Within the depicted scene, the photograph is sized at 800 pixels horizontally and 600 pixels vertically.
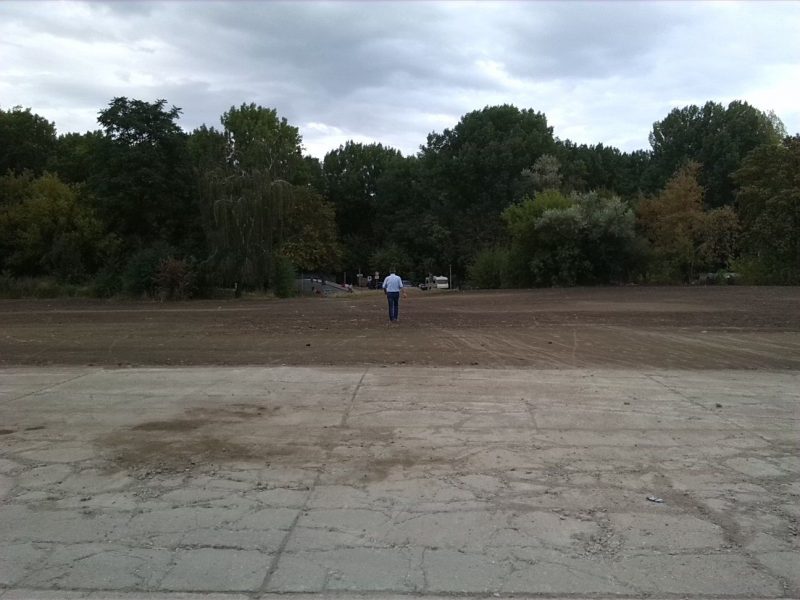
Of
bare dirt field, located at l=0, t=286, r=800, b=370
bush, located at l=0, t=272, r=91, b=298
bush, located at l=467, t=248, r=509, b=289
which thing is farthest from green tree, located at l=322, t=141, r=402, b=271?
bare dirt field, located at l=0, t=286, r=800, b=370

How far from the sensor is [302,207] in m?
65.7

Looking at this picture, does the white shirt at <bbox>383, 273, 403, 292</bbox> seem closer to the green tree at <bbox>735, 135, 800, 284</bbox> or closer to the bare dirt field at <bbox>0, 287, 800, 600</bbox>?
the bare dirt field at <bbox>0, 287, 800, 600</bbox>

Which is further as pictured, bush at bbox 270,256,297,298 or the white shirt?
bush at bbox 270,256,297,298

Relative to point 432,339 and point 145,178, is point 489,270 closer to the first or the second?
point 145,178

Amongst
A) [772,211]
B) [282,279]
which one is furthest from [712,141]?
[282,279]

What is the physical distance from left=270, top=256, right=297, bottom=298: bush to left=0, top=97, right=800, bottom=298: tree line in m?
0.18

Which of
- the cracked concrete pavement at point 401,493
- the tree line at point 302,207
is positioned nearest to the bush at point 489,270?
the tree line at point 302,207

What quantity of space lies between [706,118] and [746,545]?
275ft

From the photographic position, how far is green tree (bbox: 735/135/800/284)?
4600 centimetres

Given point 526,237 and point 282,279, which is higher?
point 526,237

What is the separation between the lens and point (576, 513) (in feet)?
16.7

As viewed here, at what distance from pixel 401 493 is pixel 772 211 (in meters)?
49.4

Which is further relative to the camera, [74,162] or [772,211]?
[74,162]

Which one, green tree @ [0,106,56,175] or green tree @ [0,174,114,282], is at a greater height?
green tree @ [0,106,56,175]
